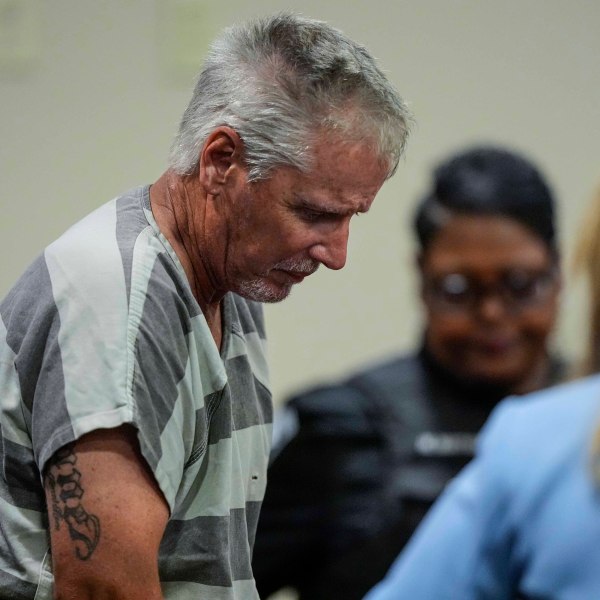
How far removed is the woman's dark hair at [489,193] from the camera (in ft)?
8.38

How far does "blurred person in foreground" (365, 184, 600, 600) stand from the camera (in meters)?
1.15

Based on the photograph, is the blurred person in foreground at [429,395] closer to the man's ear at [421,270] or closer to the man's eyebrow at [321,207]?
the man's ear at [421,270]

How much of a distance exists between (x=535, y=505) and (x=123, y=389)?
1.35 feet

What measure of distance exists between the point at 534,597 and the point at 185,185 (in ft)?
1.94

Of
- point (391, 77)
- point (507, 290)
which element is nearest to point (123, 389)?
point (507, 290)

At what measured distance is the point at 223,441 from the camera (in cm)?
143

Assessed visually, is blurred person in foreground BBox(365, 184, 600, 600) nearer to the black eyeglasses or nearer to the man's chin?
the man's chin

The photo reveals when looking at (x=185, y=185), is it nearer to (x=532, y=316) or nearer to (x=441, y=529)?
(x=441, y=529)

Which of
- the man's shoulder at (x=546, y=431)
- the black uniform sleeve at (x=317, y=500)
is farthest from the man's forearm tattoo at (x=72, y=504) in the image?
the black uniform sleeve at (x=317, y=500)

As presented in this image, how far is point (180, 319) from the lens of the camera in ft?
4.45

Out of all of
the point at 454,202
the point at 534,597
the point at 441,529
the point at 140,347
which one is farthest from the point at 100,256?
the point at 454,202

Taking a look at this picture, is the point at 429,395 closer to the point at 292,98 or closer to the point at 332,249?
the point at 332,249

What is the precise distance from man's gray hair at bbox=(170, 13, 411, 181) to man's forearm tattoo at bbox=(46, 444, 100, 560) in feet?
1.21

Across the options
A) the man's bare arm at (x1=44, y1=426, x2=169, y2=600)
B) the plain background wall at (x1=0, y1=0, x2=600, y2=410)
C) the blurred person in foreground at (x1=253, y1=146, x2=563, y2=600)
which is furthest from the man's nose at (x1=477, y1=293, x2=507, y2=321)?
the man's bare arm at (x1=44, y1=426, x2=169, y2=600)
